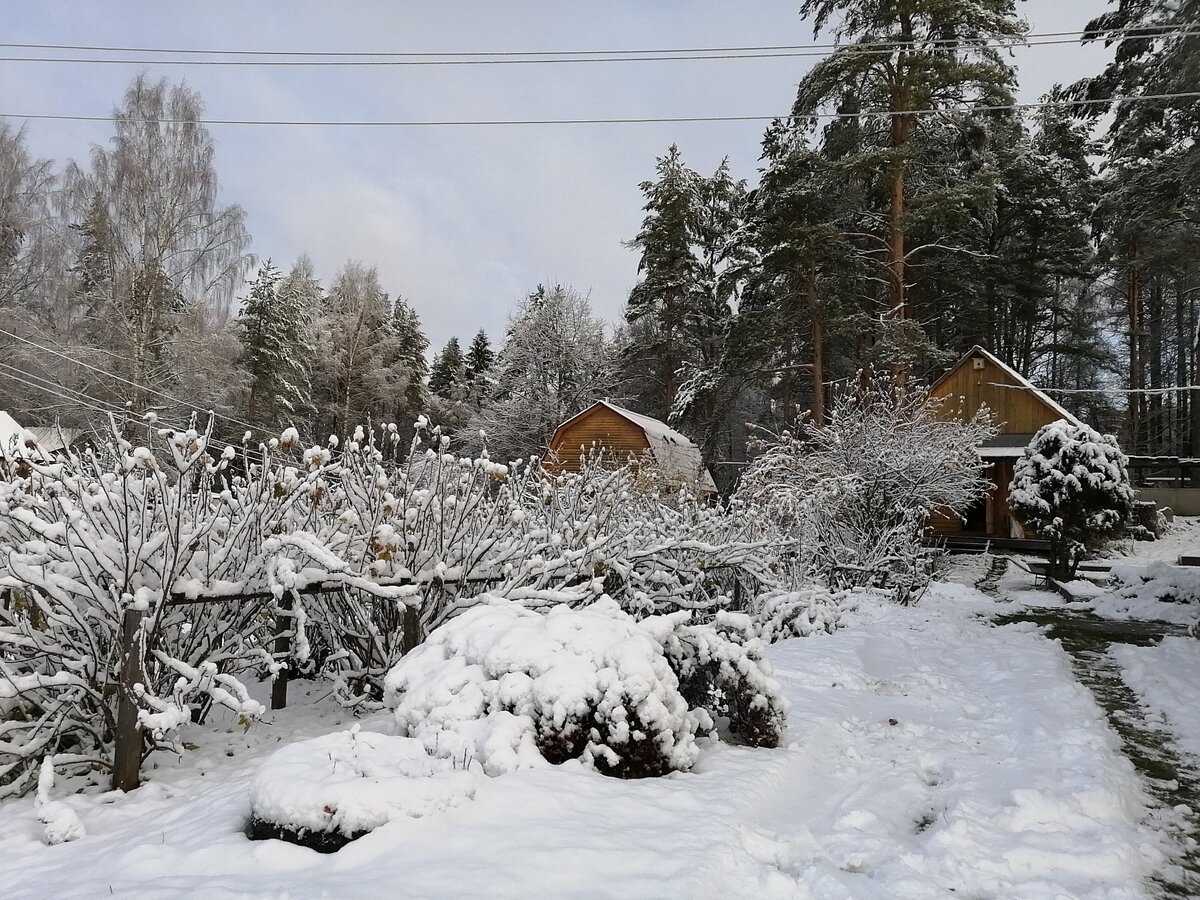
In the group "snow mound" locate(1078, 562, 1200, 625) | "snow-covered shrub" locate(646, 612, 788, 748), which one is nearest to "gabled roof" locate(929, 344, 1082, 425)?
"snow mound" locate(1078, 562, 1200, 625)

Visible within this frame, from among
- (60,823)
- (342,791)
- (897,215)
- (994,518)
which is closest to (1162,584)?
(994,518)

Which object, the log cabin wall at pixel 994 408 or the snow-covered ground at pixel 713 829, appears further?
the log cabin wall at pixel 994 408

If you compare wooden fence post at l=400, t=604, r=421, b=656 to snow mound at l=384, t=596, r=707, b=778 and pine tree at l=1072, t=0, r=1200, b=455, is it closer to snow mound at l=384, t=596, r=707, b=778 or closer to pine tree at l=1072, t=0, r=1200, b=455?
snow mound at l=384, t=596, r=707, b=778

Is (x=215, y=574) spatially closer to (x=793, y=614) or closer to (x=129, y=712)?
(x=129, y=712)

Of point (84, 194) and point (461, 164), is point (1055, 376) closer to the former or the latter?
point (461, 164)

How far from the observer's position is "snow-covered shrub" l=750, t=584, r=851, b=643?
294 inches

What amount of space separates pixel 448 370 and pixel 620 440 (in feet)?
70.1

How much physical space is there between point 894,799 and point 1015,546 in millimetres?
14984

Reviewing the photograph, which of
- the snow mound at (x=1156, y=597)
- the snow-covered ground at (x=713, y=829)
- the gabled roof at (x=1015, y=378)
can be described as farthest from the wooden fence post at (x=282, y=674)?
the gabled roof at (x=1015, y=378)

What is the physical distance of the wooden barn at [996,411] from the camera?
17984 millimetres

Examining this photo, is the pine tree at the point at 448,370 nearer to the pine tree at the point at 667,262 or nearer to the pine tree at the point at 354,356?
the pine tree at the point at 354,356

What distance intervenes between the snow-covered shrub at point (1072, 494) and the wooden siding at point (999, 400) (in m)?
6.16

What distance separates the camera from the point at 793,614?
800 cm

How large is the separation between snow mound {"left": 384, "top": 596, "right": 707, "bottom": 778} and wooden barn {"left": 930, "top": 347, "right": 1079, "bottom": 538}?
17.0m
